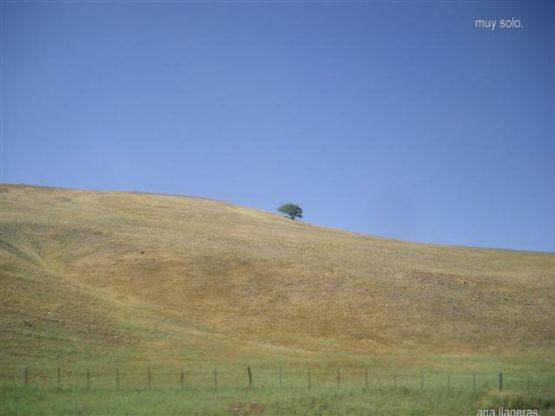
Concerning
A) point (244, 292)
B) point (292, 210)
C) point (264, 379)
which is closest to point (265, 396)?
point (264, 379)

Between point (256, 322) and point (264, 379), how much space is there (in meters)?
15.1

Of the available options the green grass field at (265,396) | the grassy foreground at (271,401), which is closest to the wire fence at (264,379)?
the green grass field at (265,396)

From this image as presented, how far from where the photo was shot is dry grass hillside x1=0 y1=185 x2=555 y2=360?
40.7 meters

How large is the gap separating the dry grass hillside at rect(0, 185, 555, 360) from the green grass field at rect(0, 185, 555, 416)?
19cm

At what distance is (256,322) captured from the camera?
46188 millimetres

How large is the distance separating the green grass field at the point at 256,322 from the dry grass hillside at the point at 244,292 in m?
0.19

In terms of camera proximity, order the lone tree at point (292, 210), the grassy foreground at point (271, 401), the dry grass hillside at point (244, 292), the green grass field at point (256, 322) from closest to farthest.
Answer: the grassy foreground at point (271, 401)
the green grass field at point (256, 322)
the dry grass hillside at point (244, 292)
the lone tree at point (292, 210)

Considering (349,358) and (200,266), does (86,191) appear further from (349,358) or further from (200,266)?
(349,358)

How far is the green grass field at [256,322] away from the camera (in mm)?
26547

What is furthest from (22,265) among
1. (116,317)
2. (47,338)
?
(47,338)

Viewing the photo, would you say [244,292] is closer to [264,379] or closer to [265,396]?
[264,379]

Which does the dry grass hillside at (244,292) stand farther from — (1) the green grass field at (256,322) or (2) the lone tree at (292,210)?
(2) the lone tree at (292,210)

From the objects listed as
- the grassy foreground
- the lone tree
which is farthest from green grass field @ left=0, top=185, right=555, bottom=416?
the lone tree

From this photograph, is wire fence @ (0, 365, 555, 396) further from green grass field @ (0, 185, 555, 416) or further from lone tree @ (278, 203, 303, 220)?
lone tree @ (278, 203, 303, 220)
